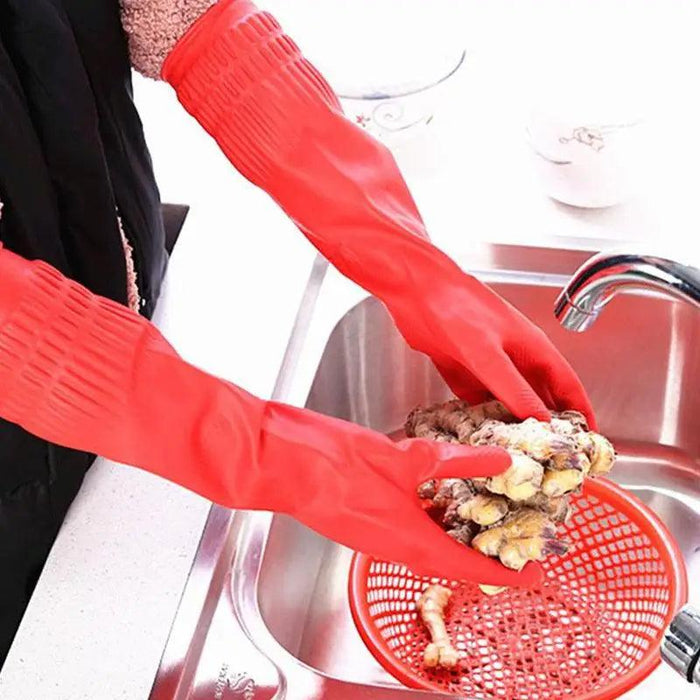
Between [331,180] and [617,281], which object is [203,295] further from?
[617,281]

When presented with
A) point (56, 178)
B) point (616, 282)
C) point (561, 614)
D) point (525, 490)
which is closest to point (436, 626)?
point (561, 614)

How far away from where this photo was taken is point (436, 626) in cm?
112

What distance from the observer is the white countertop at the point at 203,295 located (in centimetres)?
102

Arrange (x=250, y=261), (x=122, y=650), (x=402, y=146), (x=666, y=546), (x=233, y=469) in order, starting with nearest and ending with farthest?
(x=233, y=469) < (x=122, y=650) < (x=666, y=546) < (x=250, y=261) < (x=402, y=146)

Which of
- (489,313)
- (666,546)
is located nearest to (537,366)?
(489,313)

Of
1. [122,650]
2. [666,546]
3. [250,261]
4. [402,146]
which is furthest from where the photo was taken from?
[402,146]

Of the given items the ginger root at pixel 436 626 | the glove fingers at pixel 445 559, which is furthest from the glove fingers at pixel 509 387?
the ginger root at pixel 436 626

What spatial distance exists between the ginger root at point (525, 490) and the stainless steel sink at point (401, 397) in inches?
8.3

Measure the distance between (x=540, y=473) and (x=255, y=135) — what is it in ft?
1.24

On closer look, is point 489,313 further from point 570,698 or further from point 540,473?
point 570,698

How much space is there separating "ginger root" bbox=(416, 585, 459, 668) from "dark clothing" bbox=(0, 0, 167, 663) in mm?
341

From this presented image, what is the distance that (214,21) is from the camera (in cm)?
106

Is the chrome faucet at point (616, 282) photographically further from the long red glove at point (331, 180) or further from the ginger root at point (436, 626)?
the ginger root at point (436, 626)

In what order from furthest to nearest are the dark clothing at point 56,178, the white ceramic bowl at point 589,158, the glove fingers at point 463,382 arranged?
1. the white ceramic bowl at point 589,158
2. the glove fingers at point 463,382
3. the dark clothing at point 56,178
